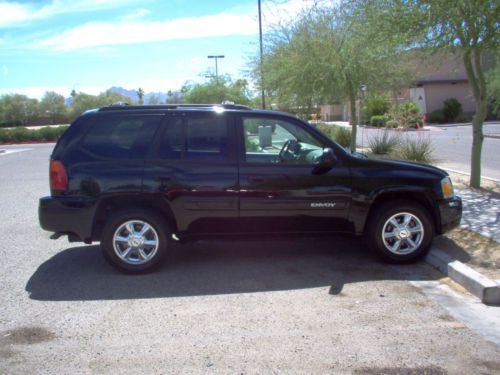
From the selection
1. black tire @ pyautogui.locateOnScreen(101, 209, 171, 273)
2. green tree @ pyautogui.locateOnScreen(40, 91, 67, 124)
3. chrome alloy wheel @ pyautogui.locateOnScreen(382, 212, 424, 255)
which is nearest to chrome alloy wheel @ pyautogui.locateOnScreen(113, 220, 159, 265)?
black tire @ pyautogui.locateOnScreen(101, 209, 171, 273)

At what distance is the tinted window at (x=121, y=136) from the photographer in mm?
5703

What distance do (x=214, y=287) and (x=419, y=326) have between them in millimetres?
2116

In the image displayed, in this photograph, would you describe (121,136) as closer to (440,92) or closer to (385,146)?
(385,146)

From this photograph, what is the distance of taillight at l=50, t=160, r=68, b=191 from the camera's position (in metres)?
5.62

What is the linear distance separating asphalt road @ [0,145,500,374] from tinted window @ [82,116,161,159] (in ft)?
4.63

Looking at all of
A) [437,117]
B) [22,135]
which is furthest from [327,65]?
[22,135]

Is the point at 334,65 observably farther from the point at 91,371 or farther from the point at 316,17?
the point at 91,371

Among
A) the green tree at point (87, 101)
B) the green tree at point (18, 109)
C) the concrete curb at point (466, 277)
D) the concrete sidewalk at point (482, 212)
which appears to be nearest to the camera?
the concrete curb at point (466, 277)

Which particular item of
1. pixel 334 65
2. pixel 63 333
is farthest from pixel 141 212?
pixel 334 65

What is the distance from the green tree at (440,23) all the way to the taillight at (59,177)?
5.93 meters

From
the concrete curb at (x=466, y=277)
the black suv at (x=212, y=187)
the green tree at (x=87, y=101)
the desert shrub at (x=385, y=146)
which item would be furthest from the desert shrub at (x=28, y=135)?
the concrete curb at (x=466, y=277)

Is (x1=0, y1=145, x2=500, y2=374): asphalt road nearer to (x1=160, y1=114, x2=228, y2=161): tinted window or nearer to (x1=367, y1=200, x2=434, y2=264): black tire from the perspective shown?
(x1=367, y1=200, x2=434, y2=264): black tire

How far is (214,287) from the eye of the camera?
5367mm

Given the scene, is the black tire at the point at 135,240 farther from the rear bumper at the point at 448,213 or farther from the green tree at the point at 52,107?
the green tree at the point at 52,107
